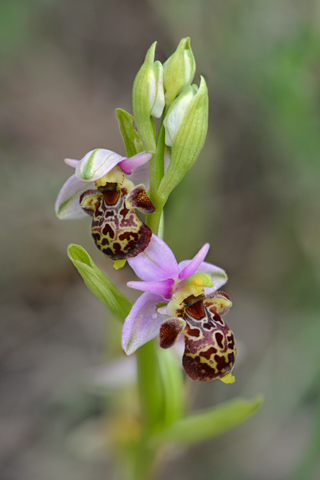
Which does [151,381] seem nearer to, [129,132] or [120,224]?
[120,224]

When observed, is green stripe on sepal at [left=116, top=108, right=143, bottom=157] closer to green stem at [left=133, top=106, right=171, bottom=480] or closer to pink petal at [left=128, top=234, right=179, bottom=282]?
green stem at [left=133, top=106, right=171, bottom=480]

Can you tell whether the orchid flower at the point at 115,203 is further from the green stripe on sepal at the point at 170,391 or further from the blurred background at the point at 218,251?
the blurred background at the point at 218,251

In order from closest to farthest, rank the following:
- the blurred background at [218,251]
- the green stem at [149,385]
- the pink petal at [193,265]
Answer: the pink petal at [193,265] → the green stem at [149,385] → the blurred background at [218,251]

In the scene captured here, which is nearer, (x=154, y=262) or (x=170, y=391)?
(x=154, y=262)

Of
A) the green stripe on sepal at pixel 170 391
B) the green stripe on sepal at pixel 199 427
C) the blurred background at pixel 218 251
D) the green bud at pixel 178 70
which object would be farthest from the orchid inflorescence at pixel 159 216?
the blurred background at pixel 218 251

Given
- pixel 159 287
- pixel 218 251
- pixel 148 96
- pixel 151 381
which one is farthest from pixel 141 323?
pixel 218 251

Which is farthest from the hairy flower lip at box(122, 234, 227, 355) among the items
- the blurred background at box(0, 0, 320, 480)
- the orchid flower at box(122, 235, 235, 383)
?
the blurred background at box(0, 0, 320, 480)
